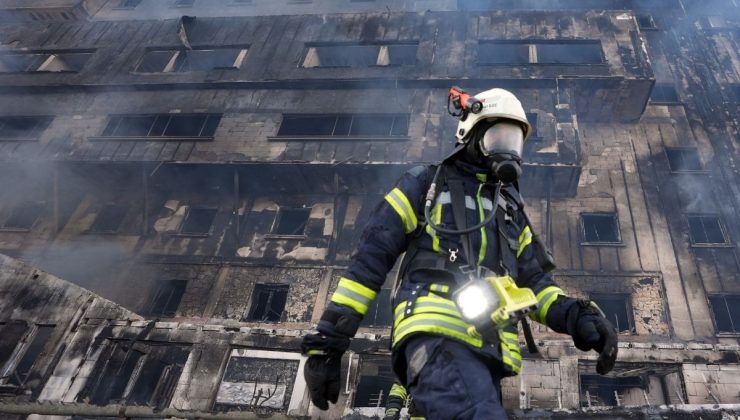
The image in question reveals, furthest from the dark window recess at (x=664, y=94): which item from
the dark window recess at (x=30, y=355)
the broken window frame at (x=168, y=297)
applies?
the dark window recess at (x=30, y=355)

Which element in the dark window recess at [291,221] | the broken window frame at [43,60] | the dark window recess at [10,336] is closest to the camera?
the dark window recess at [10,336]

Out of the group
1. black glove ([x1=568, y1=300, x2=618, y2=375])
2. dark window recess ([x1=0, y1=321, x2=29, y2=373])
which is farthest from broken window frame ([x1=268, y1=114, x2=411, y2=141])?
black glove ([x1=568, y1=300, x2=618, y2=375])

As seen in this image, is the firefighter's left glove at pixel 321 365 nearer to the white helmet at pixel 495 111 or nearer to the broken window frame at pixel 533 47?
the white helmet at pixel 495 111

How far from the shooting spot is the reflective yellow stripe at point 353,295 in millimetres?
2662

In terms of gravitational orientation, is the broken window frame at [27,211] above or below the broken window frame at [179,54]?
below

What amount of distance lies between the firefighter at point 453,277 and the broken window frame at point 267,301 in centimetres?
1003

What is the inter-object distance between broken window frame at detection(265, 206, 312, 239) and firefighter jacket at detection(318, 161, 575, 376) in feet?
35.7

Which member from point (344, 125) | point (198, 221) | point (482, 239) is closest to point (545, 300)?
point (482, 239)

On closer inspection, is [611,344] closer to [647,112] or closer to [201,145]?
[201,145]

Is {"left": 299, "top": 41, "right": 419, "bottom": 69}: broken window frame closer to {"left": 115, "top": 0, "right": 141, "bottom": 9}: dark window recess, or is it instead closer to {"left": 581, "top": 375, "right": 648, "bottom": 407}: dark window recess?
{"left": 581, "top": 375, "right": 648, "bottom": 407}: dark window recess

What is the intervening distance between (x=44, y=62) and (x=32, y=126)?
410 cm

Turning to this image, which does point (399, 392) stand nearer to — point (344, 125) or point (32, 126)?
point (344, 125)

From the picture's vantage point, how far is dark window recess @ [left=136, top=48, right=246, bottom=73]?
58.2ft

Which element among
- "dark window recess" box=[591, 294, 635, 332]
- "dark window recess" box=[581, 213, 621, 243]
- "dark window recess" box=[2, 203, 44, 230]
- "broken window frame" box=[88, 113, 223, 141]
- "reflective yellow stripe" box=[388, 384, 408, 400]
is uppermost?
"broken window frame" box=[88, 113, 223, 141]
